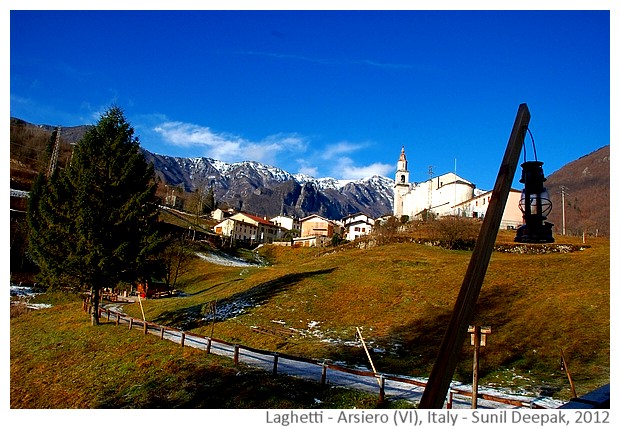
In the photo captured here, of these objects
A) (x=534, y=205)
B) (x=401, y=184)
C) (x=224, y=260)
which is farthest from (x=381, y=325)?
(x=401, y=184)

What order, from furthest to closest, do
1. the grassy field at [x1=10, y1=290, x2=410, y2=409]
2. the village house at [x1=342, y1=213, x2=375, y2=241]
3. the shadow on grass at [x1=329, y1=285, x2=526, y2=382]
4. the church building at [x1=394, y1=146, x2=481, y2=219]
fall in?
the village house at [x1=342, y1=213, x2=375, y2=241]
the church building at [x1=394, y1=146, x2=481, y2=219]
the shadow on grass at [x1=329, y1=285, x2=526, y2=382]
the grassy field at [x1=10, y1=290, x2=410, y2=409]

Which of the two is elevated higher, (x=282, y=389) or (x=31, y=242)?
(x=31, y=242)

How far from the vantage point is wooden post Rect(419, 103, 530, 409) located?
2752mm

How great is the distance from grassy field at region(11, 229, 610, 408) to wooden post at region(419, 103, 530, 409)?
10.5 metres

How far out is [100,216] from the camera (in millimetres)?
25734

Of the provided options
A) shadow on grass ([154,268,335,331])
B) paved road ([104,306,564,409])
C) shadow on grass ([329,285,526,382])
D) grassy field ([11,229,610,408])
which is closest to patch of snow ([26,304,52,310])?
grassy field ([11,229,610,408])

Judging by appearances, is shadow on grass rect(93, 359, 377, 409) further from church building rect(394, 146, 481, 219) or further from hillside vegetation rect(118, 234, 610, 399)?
church building rect(394, 146, 481, 219)

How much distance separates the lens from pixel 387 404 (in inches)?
474

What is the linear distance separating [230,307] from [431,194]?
72303 mm

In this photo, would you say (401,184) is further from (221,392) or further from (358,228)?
(221,392)

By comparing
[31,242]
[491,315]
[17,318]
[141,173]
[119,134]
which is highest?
[119,134]
